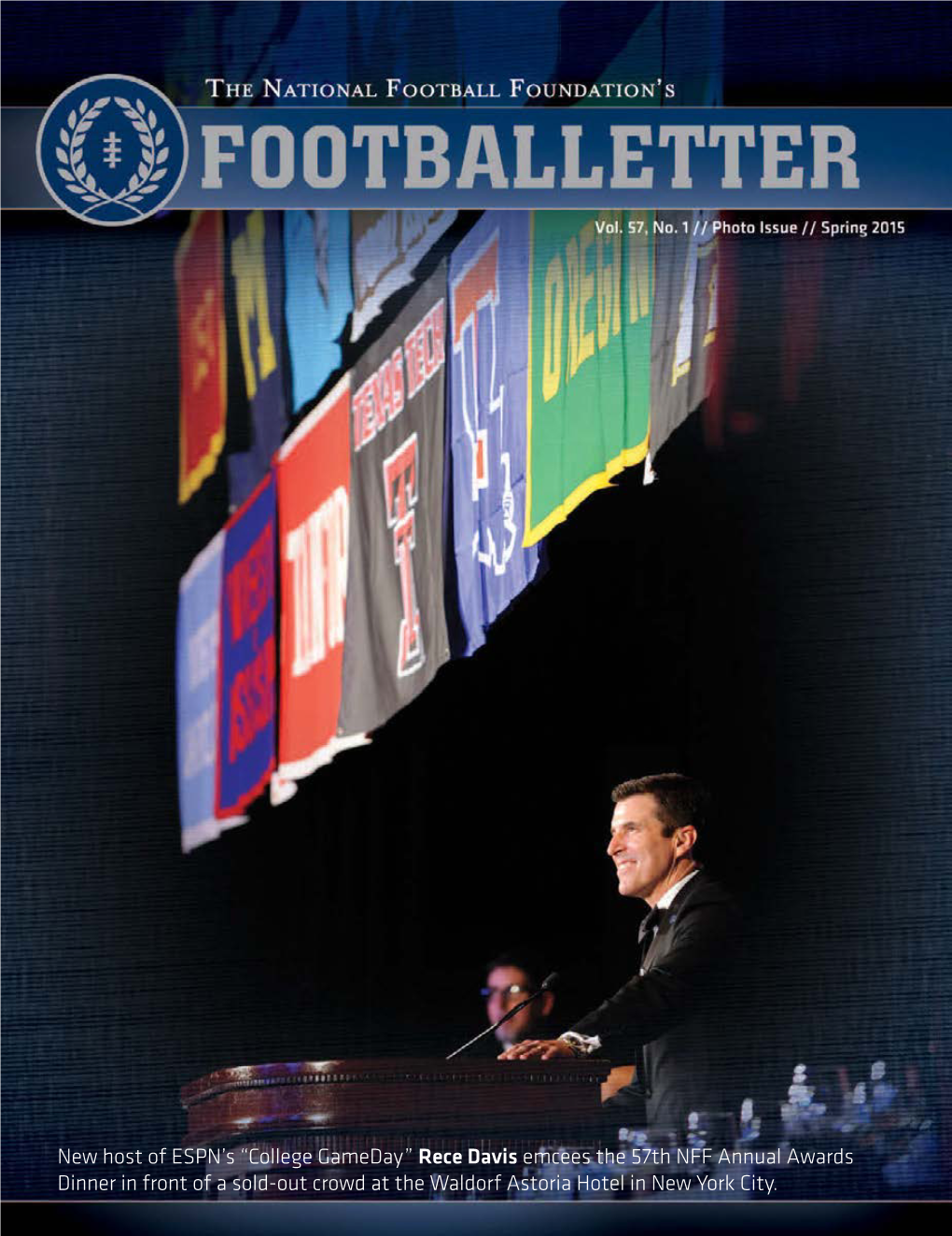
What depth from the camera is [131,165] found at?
422 cm

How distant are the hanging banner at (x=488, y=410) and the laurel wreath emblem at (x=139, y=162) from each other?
75cm

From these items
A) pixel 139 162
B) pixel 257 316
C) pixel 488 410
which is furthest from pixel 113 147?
pixel 488 410

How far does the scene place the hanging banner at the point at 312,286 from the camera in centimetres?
421

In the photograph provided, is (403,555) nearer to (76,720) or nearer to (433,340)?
(433,340)

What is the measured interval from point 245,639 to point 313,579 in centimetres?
22

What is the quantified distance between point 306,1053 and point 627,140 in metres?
2.28

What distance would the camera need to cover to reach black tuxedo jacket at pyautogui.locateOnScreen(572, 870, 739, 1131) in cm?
405

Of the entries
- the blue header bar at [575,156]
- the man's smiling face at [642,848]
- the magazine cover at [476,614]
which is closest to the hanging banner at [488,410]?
the magazine cover at [476,614]

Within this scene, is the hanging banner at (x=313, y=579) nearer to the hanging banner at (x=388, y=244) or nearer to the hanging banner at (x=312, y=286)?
the hanging banner at (x=312, y=286)

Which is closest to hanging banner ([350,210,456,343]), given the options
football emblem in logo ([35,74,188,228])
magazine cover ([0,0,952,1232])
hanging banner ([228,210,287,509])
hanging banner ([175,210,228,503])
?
magazine cover ([0,0,952,1232])

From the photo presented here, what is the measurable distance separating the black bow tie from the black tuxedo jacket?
1.4 inches

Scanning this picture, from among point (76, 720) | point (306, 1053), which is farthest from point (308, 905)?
point (76, 720)

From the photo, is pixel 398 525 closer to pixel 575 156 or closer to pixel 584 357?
pixel 584 357

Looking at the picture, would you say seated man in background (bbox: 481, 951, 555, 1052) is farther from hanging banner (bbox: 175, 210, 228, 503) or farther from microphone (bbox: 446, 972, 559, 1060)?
hanging banner (bbox: 175, 210, 228, 503)
